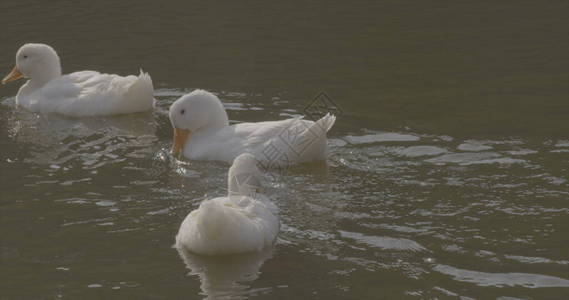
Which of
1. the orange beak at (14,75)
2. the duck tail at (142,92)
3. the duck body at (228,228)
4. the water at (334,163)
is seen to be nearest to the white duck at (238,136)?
the water at (334,163)

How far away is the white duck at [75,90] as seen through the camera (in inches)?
450

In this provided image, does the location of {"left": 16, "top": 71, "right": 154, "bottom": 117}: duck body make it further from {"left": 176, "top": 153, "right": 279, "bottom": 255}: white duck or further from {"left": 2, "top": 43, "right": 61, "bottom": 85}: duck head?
{"left": 176, "top": 153, "right": 279, "bottom": 255}: white duck

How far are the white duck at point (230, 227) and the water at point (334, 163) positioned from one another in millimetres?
109

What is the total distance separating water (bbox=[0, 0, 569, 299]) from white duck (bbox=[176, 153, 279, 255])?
0.36ft

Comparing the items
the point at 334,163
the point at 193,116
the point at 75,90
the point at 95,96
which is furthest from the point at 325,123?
the point at 75,90

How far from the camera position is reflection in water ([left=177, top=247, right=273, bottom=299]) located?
260 inches

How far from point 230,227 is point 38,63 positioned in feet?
19.8

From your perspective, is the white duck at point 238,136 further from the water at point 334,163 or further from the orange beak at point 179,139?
the water at point 334,163

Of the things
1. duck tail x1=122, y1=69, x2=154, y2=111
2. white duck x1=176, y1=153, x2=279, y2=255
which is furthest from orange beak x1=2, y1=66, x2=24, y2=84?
white duck x1=176, y1=153, x2=279, y2=255

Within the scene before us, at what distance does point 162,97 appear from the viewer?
12266mm

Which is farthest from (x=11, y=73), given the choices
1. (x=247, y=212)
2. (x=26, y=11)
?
(x=247, y=212)

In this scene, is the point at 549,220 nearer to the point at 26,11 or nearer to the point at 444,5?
the point at 444,5

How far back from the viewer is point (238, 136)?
952cm

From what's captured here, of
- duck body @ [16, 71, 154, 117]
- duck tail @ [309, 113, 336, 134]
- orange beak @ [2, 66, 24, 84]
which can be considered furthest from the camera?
orange beak @ [2, 66, 24, 84]
